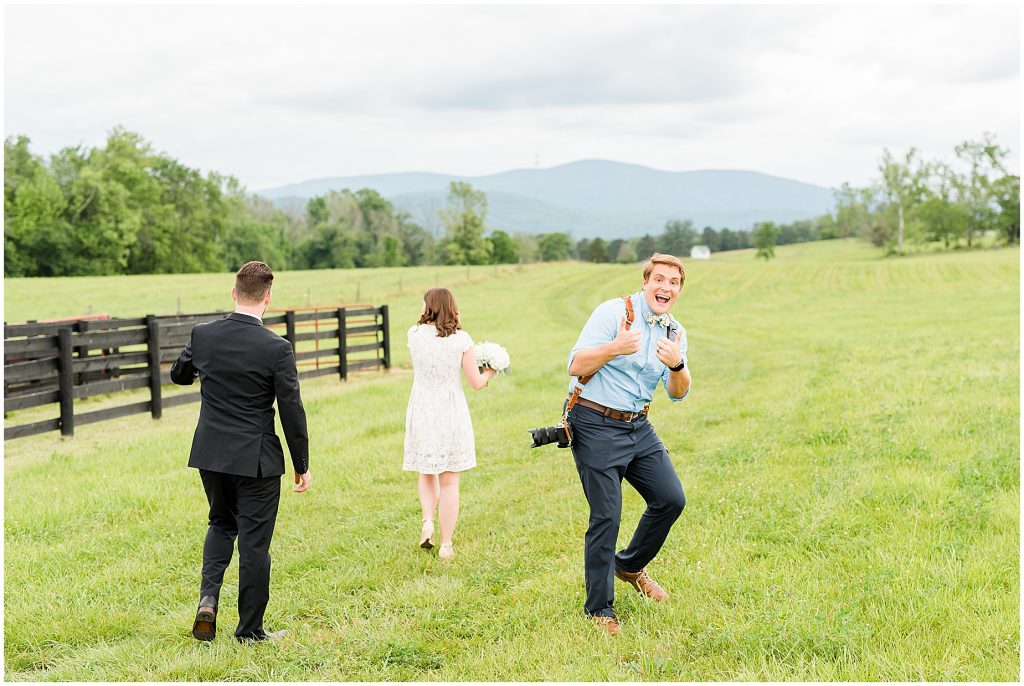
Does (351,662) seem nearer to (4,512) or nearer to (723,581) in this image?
(723,581)

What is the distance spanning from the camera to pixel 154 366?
42.4ft

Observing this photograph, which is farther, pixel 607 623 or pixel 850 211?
pixel 850 211

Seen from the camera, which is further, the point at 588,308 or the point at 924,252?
the point at 924,252

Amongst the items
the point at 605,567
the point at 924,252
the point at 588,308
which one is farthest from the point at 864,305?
the point at 924,252

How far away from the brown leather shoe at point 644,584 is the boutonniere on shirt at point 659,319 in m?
1.65

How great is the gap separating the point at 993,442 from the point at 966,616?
15.6ft

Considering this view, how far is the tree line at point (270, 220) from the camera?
6894cm

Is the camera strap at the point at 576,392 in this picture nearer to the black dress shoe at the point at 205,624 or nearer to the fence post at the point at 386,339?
the black dress shoe at the point at 205,624

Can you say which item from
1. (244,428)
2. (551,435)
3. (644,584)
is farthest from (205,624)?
(644,584)

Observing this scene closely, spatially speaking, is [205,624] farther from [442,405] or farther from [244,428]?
[442,405]

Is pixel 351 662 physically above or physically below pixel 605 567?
below

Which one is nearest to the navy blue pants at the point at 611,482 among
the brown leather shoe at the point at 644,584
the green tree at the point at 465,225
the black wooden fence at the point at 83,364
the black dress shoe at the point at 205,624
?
the brown leather shoe at the point at 644,584

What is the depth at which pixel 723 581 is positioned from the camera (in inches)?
207

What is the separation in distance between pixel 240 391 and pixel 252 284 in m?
0.65
